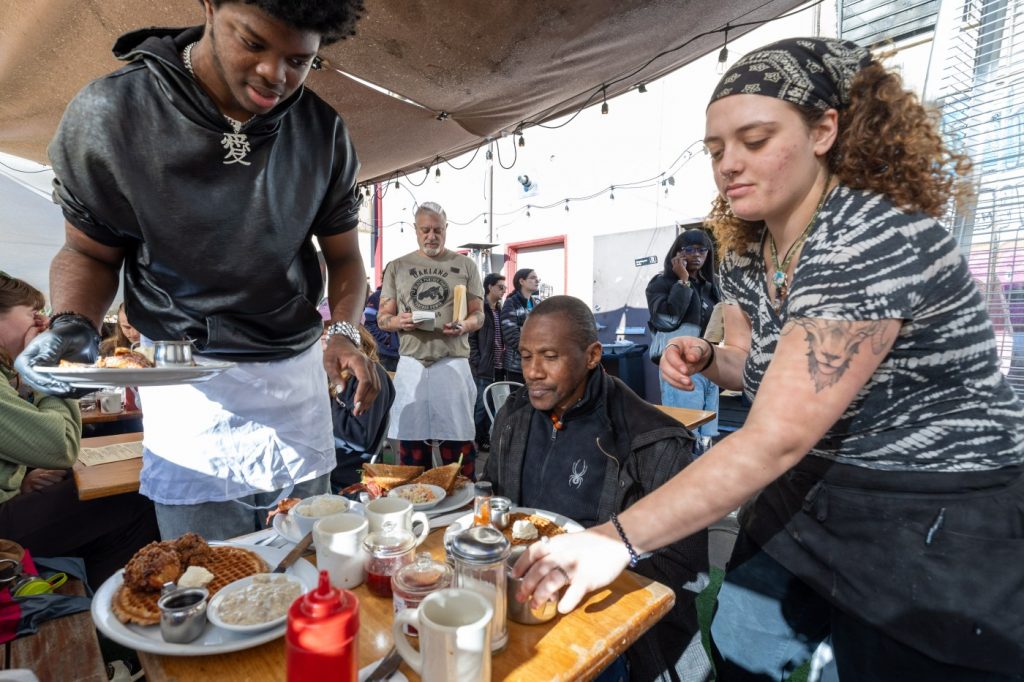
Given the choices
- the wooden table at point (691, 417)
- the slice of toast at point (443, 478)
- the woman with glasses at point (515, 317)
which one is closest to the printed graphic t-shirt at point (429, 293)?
the wooden table at point (691, 417)

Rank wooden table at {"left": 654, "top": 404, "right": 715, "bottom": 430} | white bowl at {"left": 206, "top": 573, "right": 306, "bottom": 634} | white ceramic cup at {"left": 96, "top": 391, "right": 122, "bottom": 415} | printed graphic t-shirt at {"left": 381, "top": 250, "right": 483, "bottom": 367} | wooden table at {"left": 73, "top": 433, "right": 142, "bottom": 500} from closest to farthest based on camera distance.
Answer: white bowl at {"left": 206, "top": 573, "right": 306, "bottom": 634}
wooden table at {"left": 73, "top": 433, "right": 142, "bottom": 500}
wooden table at {"left": 654, "top": 404, "right": 715, "bottom": 430}
white ceramic cup at {"left": 96, "top": 391, "right": 122, "bottom": 415}
printed graphic t-shirt at {"left": 381, "top": 250, "right": 483, "bottom": 367}

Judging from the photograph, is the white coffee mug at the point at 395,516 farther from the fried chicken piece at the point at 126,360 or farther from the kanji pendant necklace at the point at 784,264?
the kanji pendant necklace at the point at 784,264

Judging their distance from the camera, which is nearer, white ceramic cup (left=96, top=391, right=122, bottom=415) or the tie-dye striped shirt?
the tie-dye striped shirt

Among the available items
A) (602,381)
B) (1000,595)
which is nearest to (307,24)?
(602,381)

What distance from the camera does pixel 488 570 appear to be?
104cm

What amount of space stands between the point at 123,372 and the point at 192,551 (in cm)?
50

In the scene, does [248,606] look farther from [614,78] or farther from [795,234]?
[614,78]

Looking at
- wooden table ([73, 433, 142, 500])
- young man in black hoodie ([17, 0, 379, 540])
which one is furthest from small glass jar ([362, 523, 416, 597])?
wooden table ([73, 433, 142, 500])

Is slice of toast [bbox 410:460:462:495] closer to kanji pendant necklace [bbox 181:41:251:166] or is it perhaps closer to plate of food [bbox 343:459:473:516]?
plate of food [bbox 343:459:473:516]

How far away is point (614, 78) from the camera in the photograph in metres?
4.00

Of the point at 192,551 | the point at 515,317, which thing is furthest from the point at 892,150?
the point at 515,317

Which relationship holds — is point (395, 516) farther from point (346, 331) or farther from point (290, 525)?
point (346, 331)

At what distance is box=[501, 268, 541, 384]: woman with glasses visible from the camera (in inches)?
286

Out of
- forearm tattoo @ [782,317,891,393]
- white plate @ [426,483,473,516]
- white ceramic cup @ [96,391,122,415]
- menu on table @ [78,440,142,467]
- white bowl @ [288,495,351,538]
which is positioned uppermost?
forearm tattoo @ [782,317,891,393]
